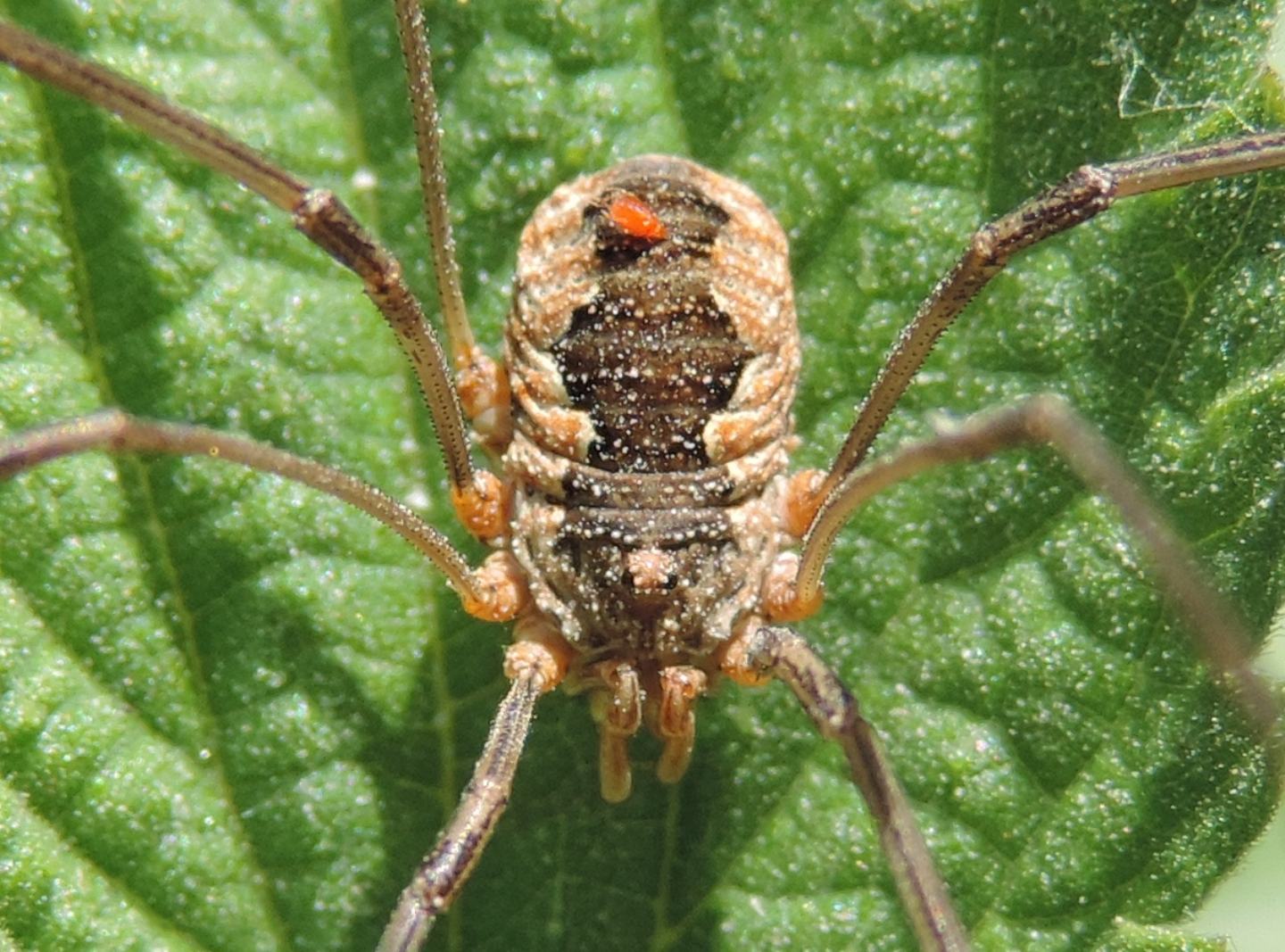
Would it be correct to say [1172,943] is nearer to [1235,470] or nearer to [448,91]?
[1235,470]

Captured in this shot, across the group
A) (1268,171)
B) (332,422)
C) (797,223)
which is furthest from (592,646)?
(1268,171)

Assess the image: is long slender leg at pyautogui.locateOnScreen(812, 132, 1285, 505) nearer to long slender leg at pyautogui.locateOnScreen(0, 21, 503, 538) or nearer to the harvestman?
the harvestman

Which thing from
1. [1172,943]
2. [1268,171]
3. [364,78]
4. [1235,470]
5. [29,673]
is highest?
[364,78]

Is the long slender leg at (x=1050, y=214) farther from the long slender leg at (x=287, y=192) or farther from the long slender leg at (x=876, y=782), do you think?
the long slender leg at (x=287, y=192)

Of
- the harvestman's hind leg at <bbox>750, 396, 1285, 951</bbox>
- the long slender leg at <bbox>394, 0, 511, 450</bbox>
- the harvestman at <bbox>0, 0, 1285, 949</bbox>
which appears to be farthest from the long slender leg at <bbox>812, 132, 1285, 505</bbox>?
the long slender leg at <bbox>394, 0, 511, 450</bbox>

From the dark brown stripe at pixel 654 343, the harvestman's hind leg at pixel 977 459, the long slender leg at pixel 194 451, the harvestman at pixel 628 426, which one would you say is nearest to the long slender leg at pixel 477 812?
the harvestman at pixel 628 426

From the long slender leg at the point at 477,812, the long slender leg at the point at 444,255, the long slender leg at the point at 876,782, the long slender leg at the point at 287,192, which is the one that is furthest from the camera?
the long slender leg at the point at 444,255
